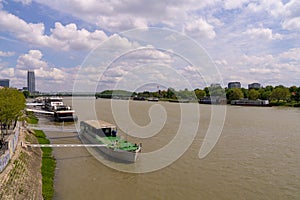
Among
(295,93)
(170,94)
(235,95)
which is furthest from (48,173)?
(170,94)

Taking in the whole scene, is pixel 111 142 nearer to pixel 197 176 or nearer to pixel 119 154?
pixel 119 154

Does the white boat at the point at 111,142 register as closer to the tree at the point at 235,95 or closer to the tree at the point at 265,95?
the tree at the point at 235,95

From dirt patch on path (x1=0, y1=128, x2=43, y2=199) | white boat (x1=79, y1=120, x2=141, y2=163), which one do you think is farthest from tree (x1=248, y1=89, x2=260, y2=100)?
dirt patch on path (x1=0, y1=128, x2=43, y2=199)

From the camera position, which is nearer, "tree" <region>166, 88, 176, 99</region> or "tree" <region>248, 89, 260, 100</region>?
"tree" <region>248, 89, 260, 100</region>

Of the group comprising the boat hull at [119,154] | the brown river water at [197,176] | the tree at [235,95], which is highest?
the tree at [235,95]

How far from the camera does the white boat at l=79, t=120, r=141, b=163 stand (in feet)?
57.0

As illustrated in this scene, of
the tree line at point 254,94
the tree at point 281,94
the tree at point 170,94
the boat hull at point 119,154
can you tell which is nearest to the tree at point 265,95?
the tree line at point 254,94

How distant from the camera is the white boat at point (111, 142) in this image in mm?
17359

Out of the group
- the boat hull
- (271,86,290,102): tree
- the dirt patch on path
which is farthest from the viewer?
(271,86,290,102): tree

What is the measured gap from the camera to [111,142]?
763 inches

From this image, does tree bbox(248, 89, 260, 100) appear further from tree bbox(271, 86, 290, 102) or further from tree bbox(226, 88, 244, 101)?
tree bbox(271, 86, 290, 102)

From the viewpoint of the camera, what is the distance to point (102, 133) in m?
21.4

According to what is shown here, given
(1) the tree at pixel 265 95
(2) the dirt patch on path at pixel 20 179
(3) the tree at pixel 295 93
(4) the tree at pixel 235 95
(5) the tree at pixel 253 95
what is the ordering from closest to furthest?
(2) the dirt patch on path at pixel 20 179, (3) the tree at pixel 295 93, (1) the tree at pixel 265 95, (5) the tree at pixel 253 95, (4) the tree at pixel 235 95

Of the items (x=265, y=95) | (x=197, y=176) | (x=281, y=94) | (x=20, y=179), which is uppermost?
(x=281, y=94)
